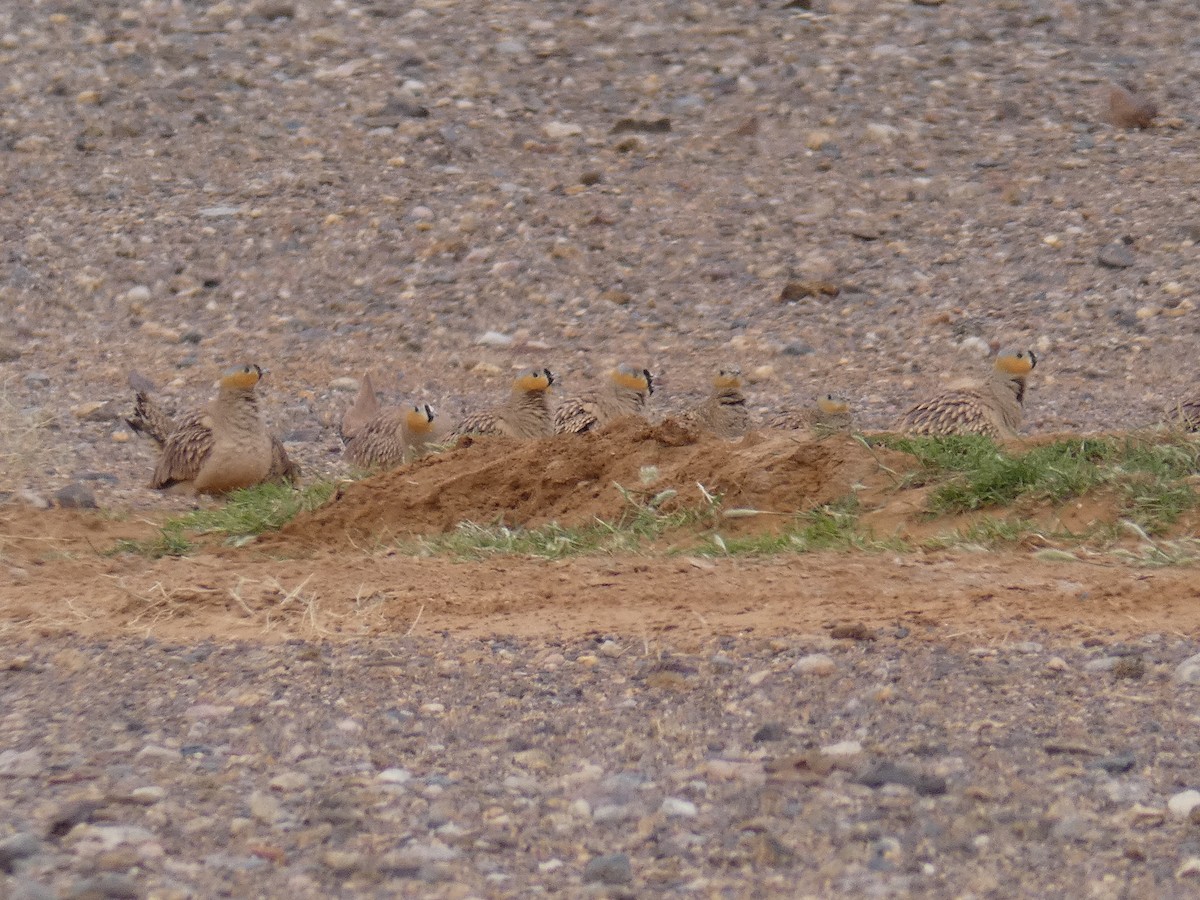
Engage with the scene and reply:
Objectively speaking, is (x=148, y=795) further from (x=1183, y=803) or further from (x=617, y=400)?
(x=617, y=400)

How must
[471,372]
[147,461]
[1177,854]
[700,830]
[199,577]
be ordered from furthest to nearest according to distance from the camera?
[471,372]
[147,461]
[199,577]
[700,830]
[1177,854]

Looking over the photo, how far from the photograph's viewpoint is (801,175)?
564 inches

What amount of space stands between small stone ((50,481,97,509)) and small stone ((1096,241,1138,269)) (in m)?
7.91

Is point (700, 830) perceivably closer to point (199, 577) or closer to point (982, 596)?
point (982, 596)

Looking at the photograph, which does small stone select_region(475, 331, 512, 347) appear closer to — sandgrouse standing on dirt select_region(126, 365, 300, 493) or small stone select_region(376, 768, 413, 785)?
sandgrouse standing on dirt select_region(126, 365, 300, 493)

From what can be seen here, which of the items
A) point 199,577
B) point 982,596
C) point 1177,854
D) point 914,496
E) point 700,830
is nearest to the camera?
point 1177,854

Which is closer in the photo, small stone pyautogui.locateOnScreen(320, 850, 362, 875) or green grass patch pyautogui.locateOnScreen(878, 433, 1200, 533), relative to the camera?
small stone pyautogui.locateOnScreen(320, 850, 362, 875)

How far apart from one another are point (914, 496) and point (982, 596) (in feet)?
4.07

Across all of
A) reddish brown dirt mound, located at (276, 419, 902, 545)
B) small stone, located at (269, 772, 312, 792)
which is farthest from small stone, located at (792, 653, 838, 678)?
reddish brown dirt mound, located at (276, 419, 902, 545)

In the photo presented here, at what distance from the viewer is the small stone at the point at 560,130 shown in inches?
582

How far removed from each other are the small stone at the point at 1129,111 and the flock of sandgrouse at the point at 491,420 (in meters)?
5.87

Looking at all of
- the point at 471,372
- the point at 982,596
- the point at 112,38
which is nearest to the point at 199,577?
the point at 982,596

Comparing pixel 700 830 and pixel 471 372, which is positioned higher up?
pixel 700 830

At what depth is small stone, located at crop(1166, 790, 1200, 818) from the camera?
152 inches
